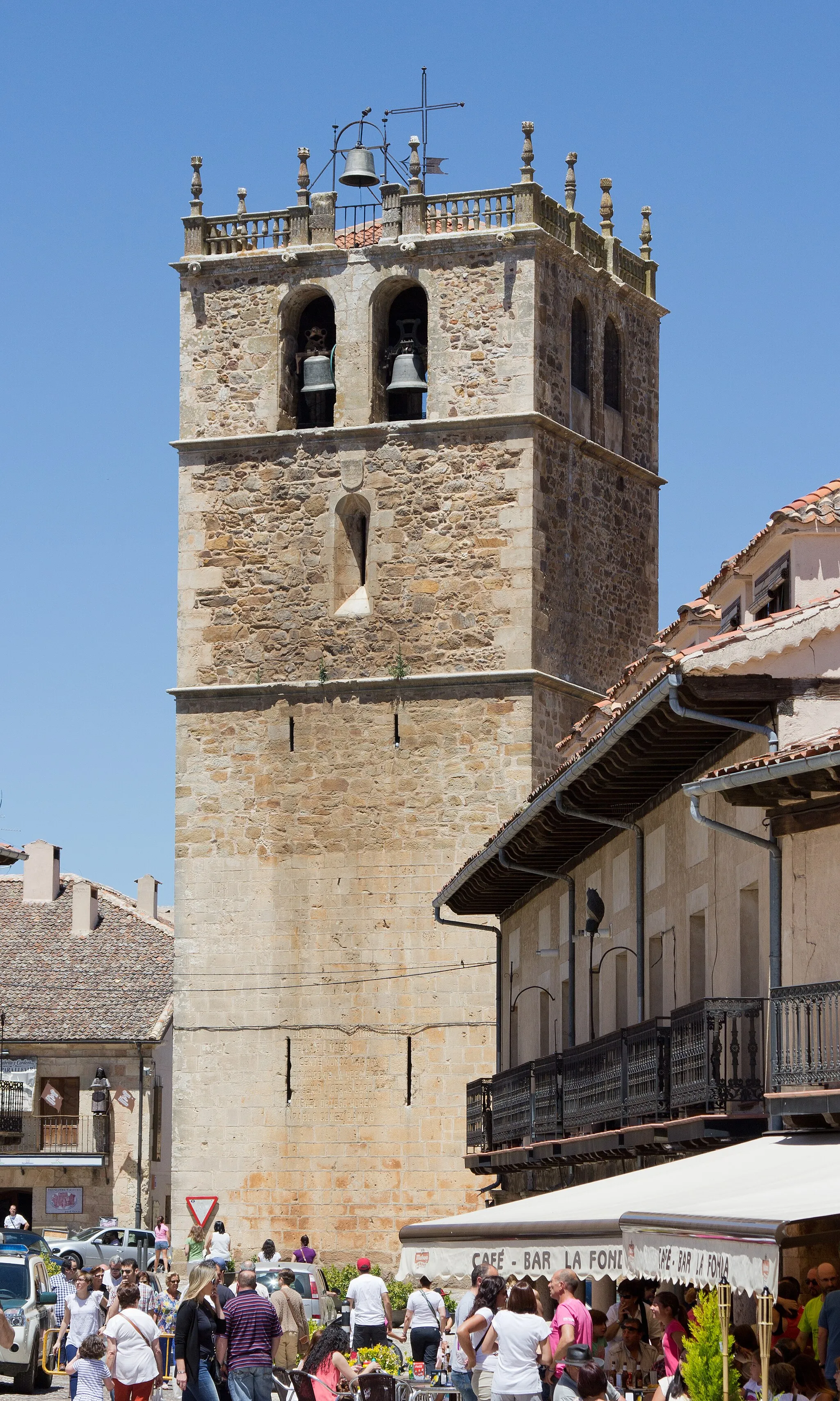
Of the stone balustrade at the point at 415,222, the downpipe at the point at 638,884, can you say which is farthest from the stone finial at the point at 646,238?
the downpipe at the point at 638,884

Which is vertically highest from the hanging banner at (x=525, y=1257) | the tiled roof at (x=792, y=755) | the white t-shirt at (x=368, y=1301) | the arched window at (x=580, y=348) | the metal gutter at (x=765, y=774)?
the arched window at (x=580, y=348)

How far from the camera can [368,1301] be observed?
827 inches

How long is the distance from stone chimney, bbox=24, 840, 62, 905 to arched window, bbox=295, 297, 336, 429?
23737mm

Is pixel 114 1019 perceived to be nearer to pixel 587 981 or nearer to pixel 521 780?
pixel 521 780

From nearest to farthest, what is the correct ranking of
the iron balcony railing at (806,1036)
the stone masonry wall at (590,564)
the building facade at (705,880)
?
the iron balcony railing at (806,1036) < the building facade at (705,880) < the stone masonry wall at (590,564)

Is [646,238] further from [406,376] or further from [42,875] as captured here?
[42,875]

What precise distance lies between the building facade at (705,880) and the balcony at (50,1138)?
89.5 feet

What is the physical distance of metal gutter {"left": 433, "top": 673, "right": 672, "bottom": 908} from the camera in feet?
60.3

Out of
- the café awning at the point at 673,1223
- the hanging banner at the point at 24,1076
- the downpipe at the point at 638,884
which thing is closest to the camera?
the café awning at the point at 673,1223

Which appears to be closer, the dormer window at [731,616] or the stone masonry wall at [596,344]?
the dormer window at [731,616]

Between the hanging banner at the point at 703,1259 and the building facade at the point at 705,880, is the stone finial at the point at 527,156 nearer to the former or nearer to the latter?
the building facade at the point at 705,880

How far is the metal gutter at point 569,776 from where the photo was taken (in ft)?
60.3

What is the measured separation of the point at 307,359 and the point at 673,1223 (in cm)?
2696

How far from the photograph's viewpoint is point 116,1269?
72.7 ft
